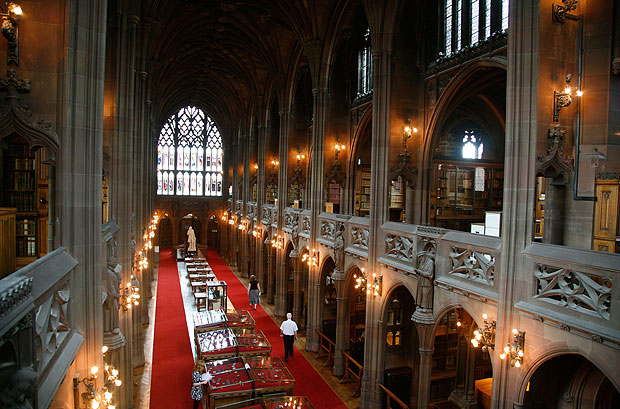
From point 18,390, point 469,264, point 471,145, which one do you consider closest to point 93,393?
point 18,390

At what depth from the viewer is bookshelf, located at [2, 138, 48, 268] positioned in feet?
30.4

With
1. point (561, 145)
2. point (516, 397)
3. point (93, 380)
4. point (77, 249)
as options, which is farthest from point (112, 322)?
Result: point (561, 145)

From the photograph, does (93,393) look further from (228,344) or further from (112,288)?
(228,344)

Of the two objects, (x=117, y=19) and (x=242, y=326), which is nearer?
(x=117, y=19)

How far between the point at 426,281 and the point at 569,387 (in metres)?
3.30

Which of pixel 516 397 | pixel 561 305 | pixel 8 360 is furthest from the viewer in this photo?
pixel 516 397

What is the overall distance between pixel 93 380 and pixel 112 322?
3.58m

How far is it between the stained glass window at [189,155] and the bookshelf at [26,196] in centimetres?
3107

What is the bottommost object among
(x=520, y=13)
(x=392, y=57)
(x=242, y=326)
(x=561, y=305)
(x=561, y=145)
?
(x=242, y=326)

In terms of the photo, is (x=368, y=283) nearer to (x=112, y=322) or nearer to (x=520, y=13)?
(x=112, y=322)

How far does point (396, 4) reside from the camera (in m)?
11.6

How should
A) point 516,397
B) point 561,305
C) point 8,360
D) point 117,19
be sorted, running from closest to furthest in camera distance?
point 8,360 → point 561,305 → point 516,397 → point 117,19

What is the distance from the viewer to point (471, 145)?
59.1 feet

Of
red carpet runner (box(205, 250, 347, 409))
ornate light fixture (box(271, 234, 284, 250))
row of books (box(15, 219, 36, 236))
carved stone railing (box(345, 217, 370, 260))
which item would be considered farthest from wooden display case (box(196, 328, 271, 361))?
ornate light fixture (box(271, 234, 284, 250))
